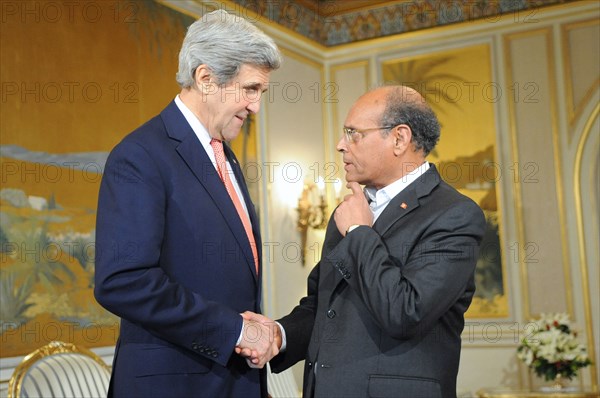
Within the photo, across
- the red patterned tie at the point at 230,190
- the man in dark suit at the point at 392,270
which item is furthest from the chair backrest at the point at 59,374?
the red patterned tie at the point at 230,190

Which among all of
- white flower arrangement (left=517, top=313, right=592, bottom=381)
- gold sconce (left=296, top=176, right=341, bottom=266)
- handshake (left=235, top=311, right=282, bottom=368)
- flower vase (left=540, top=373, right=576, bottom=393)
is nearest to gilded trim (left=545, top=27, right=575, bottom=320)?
white flower arrangement (left=517, top=313, right=592, bottom=381)

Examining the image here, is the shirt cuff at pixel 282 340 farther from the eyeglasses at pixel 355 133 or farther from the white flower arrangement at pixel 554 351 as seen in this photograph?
the white flower arrangement at pixel 554 351

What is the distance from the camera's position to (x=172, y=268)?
7.46 ft

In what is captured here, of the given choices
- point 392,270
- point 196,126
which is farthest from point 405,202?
point 196,126

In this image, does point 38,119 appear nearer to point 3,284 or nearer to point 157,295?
Result: point 3,284

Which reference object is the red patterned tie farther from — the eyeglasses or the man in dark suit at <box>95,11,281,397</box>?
the eyeglasses

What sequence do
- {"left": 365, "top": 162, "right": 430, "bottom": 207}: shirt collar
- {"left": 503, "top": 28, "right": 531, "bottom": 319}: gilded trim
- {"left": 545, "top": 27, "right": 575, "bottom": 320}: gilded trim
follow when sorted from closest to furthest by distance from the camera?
{"left": 365, "top": 162, "right": 430, "bottom": 207}: shirt collar → {"left": 545, "top": 27, "right": 575, "bottom": 320}: gilded trim → {"left": 503, "top": 28, "right": 531, "bottom": 319}: gilded trim

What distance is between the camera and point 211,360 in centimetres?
230

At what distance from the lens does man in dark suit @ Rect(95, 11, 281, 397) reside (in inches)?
84.4

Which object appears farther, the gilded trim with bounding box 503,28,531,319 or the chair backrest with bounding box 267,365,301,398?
the gilded trim with bounding box 503,28,531,319

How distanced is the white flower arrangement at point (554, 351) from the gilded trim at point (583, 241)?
66 cm

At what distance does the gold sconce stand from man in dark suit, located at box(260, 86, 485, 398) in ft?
14.9

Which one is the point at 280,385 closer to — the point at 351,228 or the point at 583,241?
the point at 351,228

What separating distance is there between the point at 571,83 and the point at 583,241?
4.74ft
